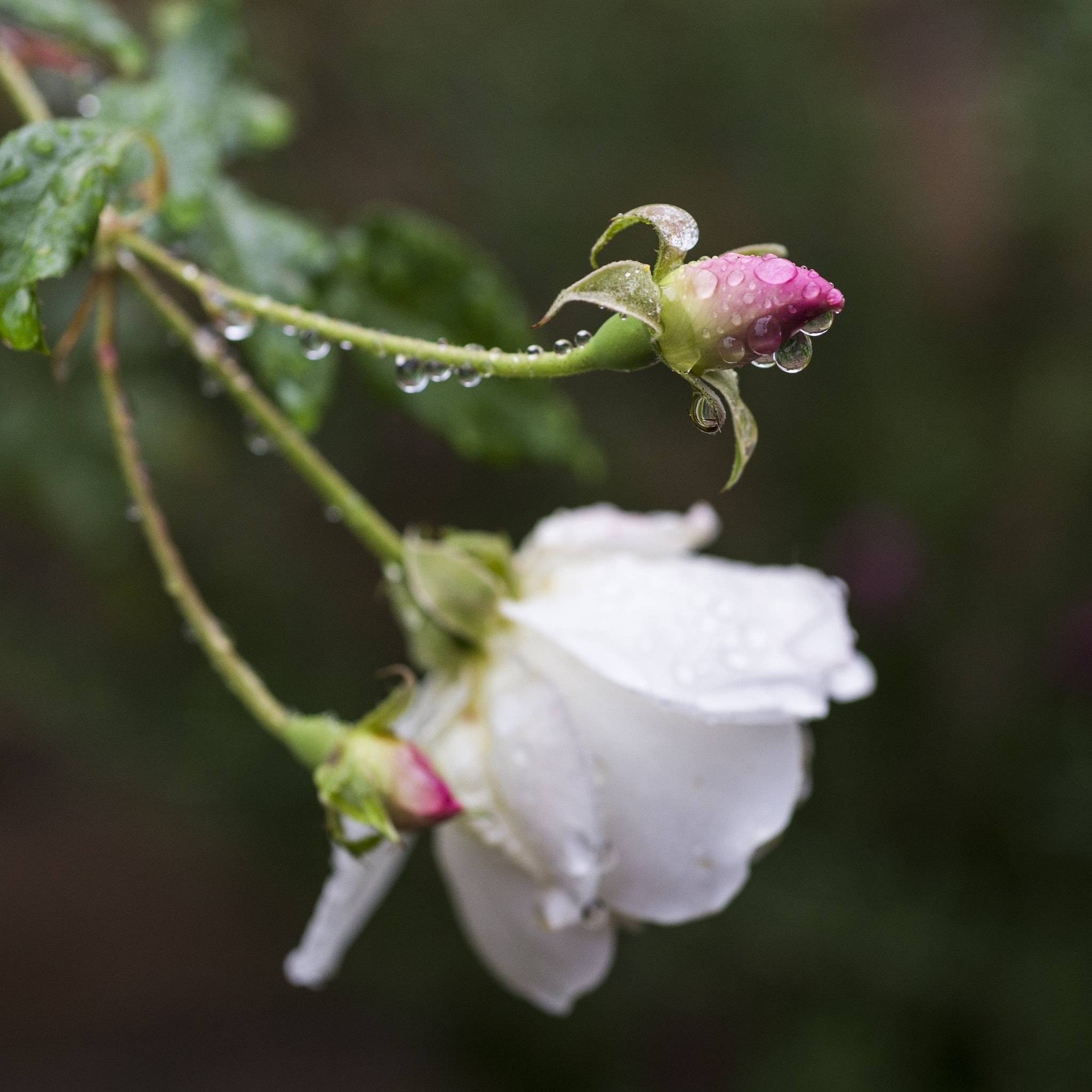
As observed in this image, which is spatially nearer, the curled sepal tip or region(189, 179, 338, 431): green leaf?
the curled sepal tip

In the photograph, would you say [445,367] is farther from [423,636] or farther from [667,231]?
[423,636]

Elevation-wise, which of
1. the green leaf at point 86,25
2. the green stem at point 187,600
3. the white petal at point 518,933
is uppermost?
the green leaf at point 86,25

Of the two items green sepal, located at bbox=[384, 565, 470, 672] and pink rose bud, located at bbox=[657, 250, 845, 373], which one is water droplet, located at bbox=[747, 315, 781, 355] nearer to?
pink rose bud, located at bbox=[657, 250, 845, 373]

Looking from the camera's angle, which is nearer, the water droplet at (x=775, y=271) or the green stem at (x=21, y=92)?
the water droplet at (x=775, y=271)

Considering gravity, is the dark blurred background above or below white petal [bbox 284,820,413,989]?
below

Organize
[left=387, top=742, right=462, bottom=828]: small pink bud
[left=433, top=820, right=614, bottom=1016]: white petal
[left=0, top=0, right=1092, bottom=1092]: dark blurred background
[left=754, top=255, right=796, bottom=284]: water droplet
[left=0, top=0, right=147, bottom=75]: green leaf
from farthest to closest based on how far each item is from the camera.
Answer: [left=0, top=0, right=1092, bottom=1092]: dark blurred background → [left=0, top=0, right=147, bottom=75]: green leaf → [left=433, top=820, right=614, bottom=1016]: white petal → [left=387, top=742, right=462, bottom=828]: small pink bud → [left=754, top=255, right=796, bottom=284]: water droplet

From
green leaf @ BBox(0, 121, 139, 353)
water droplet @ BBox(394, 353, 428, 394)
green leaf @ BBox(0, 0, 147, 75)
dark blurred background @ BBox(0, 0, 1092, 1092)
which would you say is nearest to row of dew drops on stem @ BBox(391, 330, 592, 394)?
water droplet @ BBox(394, 353, 428, 394)

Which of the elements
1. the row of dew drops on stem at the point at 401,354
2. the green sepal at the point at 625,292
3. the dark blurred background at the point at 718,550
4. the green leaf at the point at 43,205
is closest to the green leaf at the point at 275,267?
the row of dew drops on stem at the point at 401,354

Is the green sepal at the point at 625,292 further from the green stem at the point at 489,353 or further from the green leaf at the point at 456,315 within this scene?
the green leaf at the point at 456,315
